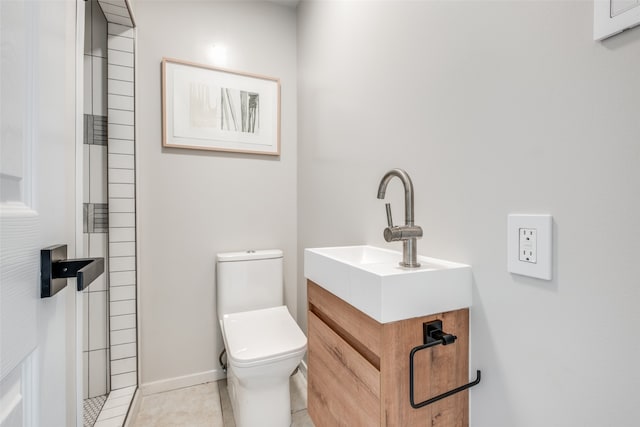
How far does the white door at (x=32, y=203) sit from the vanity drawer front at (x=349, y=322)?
604 millimetres

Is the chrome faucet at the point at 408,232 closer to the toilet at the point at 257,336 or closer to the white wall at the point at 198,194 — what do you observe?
the toilet at the point at 257,336

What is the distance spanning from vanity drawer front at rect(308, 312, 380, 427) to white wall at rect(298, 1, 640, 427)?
27cm

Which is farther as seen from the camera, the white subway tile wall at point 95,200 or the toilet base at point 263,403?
the white subway tile wall at point 95,200

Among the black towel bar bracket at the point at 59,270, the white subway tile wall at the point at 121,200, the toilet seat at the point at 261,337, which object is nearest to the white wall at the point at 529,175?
the toilet seat at the point at 261,337

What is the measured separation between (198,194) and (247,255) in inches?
18.9

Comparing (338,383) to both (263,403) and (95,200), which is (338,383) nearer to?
(263,403)

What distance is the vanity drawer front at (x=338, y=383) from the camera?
713 mm

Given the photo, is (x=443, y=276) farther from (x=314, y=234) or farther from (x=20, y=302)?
(x=314, y=234)

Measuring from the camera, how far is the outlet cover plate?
0.58 meters

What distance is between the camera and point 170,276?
1754 millimetres

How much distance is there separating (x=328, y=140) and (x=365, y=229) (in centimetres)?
59

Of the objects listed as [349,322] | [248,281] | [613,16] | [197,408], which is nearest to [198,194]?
[248,281]

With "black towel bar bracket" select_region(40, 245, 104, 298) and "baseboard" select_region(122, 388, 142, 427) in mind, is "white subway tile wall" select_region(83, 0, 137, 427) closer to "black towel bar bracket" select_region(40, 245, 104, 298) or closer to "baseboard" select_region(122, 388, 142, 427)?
"baseboard" select_region(122, 388, 142, 427)

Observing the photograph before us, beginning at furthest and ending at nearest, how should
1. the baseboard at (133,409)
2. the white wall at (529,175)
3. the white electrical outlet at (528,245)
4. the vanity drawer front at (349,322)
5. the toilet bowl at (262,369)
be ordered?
the baseboard at (133,409) → the toilet bowl at (262,369) → the vanity drawer front at (349,322) → the white electrical outlet at (528,245) → the white wall at (529,175)
